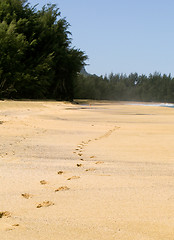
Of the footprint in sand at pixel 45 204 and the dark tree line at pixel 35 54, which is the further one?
the dark tree line at pixel 35 54

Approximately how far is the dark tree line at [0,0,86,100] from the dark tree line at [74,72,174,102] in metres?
17.7

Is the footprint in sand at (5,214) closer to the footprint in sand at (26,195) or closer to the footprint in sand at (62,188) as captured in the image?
the footprint in sand at (26,195)

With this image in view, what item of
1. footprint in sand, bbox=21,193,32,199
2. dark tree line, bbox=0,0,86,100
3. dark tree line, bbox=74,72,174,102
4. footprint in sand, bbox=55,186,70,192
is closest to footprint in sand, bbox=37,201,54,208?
footprint in sand, bbox=21,193,32,199

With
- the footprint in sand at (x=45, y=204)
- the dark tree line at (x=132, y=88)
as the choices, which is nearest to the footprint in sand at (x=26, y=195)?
the footprint in sand at (x=45, y=204)

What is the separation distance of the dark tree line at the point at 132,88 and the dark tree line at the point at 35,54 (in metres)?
17.7

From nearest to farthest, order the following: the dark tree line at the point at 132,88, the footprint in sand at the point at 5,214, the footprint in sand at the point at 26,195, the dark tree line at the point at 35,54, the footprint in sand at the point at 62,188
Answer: the footprint in sand at the point at 5,214 < the footprint in sand at the point at 26,195 < the footprint in sand at the point at 62,188 < the dark tree line at the point at 35,54 < the dark tree line at the point at 132,88

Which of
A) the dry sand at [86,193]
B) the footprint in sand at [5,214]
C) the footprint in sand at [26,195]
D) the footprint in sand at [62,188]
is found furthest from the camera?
the footprint in sand at [62,188]

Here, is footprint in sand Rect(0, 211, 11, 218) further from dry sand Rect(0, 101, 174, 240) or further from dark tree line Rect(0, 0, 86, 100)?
dark tree line Rect(0, 0, 86, 100)

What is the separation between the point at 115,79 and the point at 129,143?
76.7 meters

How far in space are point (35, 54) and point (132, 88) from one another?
48.3 m

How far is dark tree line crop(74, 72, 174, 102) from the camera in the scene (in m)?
57.1

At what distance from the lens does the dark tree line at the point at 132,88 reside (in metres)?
57.1

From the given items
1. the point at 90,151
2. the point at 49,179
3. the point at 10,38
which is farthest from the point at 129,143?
the point at 10,38

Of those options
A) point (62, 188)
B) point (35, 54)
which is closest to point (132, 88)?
point (35, 54)
